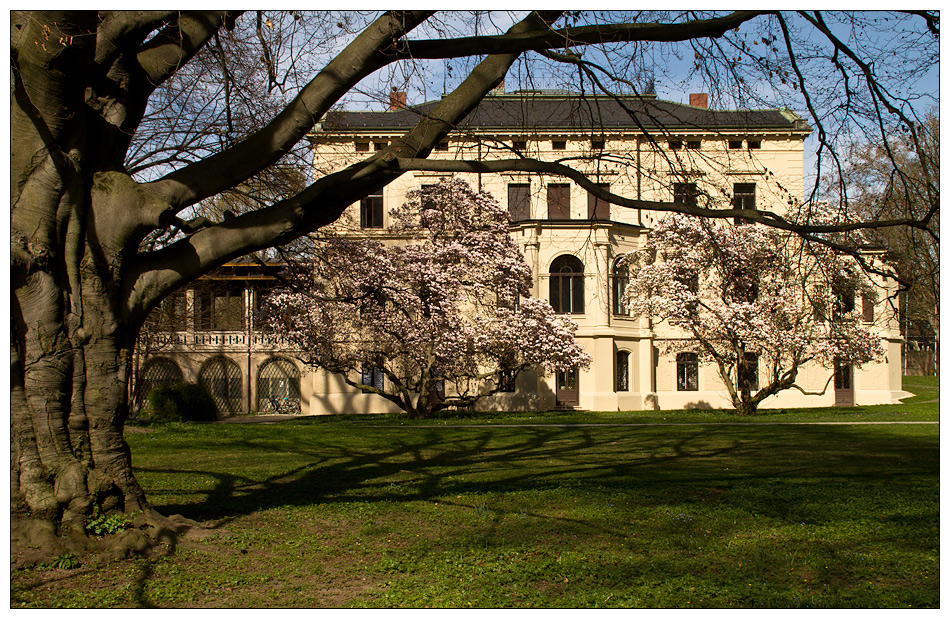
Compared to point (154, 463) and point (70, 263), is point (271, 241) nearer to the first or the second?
point (70, 263)

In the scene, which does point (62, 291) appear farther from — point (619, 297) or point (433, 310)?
point (619, 297)

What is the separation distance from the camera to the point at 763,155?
33562 millimetres

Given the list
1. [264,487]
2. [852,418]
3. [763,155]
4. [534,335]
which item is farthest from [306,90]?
[763,155]

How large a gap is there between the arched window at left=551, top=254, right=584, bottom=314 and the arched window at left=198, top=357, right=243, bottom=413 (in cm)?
1561

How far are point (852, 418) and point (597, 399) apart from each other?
10.1 meters

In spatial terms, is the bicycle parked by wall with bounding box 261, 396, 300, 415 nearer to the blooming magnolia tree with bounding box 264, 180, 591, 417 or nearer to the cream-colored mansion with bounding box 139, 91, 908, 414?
the cream-colored mansion with bounding box 139, 91, 908, 414

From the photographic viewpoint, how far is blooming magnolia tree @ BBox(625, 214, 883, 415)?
1009 inches

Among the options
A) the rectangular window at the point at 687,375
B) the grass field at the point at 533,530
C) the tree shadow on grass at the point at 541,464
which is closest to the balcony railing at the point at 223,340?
the tree shadow on grass at the point at 541,464

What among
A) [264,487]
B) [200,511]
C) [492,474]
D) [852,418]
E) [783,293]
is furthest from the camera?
[783,293]

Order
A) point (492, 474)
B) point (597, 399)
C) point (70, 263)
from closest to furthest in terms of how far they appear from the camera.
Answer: point (70, 263) < point (492, 474) < point (597, 399)

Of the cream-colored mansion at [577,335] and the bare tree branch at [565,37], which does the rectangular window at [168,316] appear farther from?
the bare tree branch at [565,37]

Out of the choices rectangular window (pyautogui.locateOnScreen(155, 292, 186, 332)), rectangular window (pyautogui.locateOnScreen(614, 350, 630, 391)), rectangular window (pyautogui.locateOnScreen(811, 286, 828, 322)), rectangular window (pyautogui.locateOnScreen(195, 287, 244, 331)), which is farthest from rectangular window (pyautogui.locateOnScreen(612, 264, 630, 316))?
rectangular window (pyautogui.locateOnScreen(155, 292, 186, 332))

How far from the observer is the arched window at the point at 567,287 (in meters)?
31.5

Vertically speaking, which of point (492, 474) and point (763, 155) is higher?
point (763, 155)
